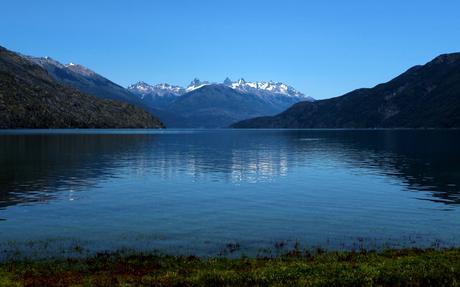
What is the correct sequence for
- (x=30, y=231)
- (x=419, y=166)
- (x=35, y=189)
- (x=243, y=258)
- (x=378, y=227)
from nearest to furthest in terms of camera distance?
1. (x=243, y=258)
2. (x=30, y=231)
3. (x=378, y=227)
4. (x=35, y=189)
5. (x=419, y=166)

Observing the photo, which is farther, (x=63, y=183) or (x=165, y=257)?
(x=63, y=183)

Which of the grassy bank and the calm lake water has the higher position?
the grassy bank

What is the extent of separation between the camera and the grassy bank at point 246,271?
28.6 meters

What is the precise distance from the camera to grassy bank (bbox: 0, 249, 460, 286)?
28.6m

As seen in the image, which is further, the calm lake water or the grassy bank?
the calm lake water

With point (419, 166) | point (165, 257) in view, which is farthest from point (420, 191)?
point (165, 257)

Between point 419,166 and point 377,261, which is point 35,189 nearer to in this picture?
point 377,261

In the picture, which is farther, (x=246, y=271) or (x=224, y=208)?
(x=224, y=208)

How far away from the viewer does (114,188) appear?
7794cm

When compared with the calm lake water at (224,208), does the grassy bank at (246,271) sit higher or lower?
higher

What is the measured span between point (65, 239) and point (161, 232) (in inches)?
345

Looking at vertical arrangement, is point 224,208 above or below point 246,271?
below

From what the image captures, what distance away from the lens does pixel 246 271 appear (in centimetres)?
3091

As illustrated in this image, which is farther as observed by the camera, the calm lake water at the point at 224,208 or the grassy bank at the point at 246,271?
the calm lake water at the point at 224,208
